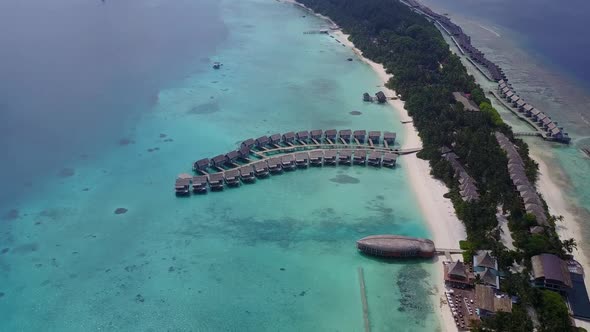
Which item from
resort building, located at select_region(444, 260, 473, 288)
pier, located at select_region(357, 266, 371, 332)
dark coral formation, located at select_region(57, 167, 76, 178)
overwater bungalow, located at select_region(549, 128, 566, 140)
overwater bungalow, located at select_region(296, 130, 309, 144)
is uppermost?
overwater bungalow, located at select_region(549, 128, 566, 140)

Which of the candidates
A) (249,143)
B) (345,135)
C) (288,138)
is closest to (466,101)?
(345,135)

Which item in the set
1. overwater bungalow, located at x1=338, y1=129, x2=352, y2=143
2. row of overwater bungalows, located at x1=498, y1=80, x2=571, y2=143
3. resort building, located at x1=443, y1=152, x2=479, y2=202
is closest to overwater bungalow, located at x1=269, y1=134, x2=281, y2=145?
overwater bungalow, located at x1=338, y1=129, x2=352, y2=143

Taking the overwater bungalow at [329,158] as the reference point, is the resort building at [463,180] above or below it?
above

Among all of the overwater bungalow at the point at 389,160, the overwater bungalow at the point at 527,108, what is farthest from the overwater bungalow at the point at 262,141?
the overwater bungalow at the point at 527,108

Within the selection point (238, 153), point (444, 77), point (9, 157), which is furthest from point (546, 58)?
point (9, 157)

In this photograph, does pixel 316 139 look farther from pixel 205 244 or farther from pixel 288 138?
pixel 205 244

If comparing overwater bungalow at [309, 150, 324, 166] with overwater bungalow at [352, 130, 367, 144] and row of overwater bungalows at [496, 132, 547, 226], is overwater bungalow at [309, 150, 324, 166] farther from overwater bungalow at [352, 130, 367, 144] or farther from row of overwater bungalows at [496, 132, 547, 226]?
row of overwater bungalows at [496, 132, 547, 226]

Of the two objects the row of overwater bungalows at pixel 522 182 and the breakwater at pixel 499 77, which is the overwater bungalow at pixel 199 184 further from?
the breakwater at pixel 499 77
